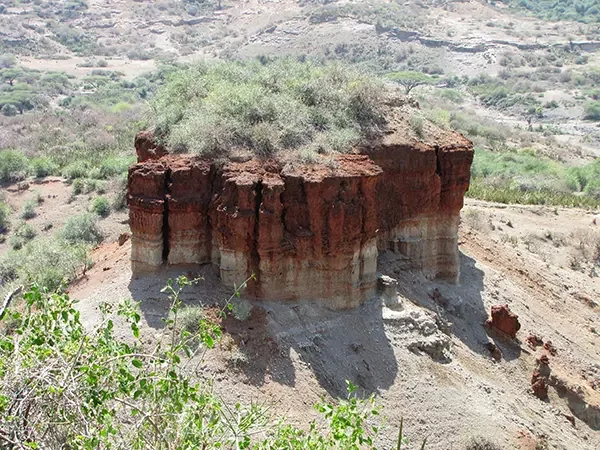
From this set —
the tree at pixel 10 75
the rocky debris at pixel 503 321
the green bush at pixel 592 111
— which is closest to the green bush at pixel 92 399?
the rocky debris at pixel 503 321

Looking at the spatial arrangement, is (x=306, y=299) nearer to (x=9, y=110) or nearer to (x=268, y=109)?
(x=268, y=109)

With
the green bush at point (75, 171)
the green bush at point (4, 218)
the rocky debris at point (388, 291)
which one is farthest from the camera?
the green bush at point (75, 171)

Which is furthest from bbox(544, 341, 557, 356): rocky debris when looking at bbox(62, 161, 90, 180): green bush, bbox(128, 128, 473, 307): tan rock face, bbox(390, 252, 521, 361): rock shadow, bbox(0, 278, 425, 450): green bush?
bbox(62, 161, 90, 180): green bush

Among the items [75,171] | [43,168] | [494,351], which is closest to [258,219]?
[494,351]

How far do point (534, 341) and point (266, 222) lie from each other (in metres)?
7.44

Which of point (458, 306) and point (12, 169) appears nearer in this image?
point (458, 306)

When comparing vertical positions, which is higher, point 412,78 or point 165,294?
point 165,294

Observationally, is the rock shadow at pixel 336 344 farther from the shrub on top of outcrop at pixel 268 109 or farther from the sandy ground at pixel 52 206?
the sandy ground at pixel 52 206

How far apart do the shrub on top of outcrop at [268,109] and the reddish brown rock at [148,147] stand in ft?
0.66

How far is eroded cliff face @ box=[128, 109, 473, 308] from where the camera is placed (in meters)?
12.5

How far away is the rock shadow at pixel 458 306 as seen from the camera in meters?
15.1

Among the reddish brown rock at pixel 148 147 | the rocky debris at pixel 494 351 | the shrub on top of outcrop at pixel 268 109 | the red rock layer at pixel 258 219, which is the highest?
the shrub on top of outcrop at pixel 268 109

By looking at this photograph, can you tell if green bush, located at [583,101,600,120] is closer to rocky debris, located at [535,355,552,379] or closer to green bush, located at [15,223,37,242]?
green bush, located at [15,223,37,242]

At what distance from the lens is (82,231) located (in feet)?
77.3
